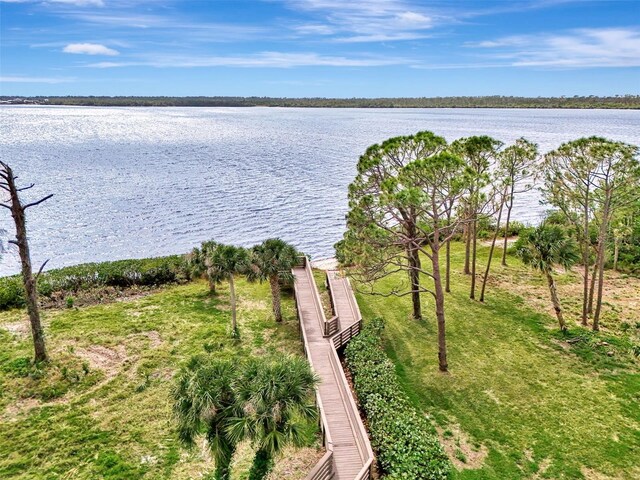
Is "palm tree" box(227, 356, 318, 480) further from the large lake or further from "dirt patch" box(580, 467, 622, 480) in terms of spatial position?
the large lake

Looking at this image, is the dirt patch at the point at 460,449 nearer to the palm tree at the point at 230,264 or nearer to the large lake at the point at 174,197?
the palm tree at the point at 230,264

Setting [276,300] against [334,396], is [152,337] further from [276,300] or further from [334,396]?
[334,396]

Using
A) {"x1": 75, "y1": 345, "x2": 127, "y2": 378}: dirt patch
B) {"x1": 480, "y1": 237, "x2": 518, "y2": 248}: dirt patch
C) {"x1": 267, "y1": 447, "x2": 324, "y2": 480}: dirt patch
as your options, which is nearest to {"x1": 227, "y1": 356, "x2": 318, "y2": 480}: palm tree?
{"x1": 267, "y1": 447, "x2": 324, "y2": 480}: dirt patch

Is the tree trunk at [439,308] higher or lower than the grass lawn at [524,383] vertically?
higher

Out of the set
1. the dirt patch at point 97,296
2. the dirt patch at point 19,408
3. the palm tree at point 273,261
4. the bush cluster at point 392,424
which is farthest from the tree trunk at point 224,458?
the dirt patch at point 97,296

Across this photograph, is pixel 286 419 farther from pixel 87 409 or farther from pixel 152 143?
pixel 152 143

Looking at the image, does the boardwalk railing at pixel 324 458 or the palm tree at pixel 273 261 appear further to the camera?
the palm tree at pixel 273 261

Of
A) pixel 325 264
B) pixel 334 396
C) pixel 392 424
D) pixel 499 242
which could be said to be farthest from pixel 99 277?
pixel 499 242
